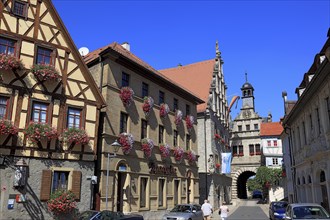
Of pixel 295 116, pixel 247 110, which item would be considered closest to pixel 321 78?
pixel 295 116

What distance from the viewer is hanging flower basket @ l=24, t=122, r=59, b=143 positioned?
14.9 metres

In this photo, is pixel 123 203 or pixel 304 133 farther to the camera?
pixel 304 133

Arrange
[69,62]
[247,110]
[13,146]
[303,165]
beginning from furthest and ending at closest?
[247,110] → [303,165] → [69,62] → [13,146]

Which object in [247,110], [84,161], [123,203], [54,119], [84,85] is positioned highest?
[247,110]

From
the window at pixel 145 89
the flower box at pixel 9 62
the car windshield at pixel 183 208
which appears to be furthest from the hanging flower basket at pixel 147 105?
the flower box at pixel 9 62

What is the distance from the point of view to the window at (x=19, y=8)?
15953 millimetres

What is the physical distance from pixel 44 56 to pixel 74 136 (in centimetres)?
452

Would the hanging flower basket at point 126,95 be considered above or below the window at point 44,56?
below

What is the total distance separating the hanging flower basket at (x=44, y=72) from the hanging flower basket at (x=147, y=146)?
784cm

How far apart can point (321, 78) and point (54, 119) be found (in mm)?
14441

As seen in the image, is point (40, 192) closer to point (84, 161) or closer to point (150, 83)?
point (84, 161)

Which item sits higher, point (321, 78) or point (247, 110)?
point (247, 110)

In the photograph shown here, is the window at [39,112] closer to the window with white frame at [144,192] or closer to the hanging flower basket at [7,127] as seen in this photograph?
the hanging flower basket at [7,127]

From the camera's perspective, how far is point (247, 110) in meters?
57.8
